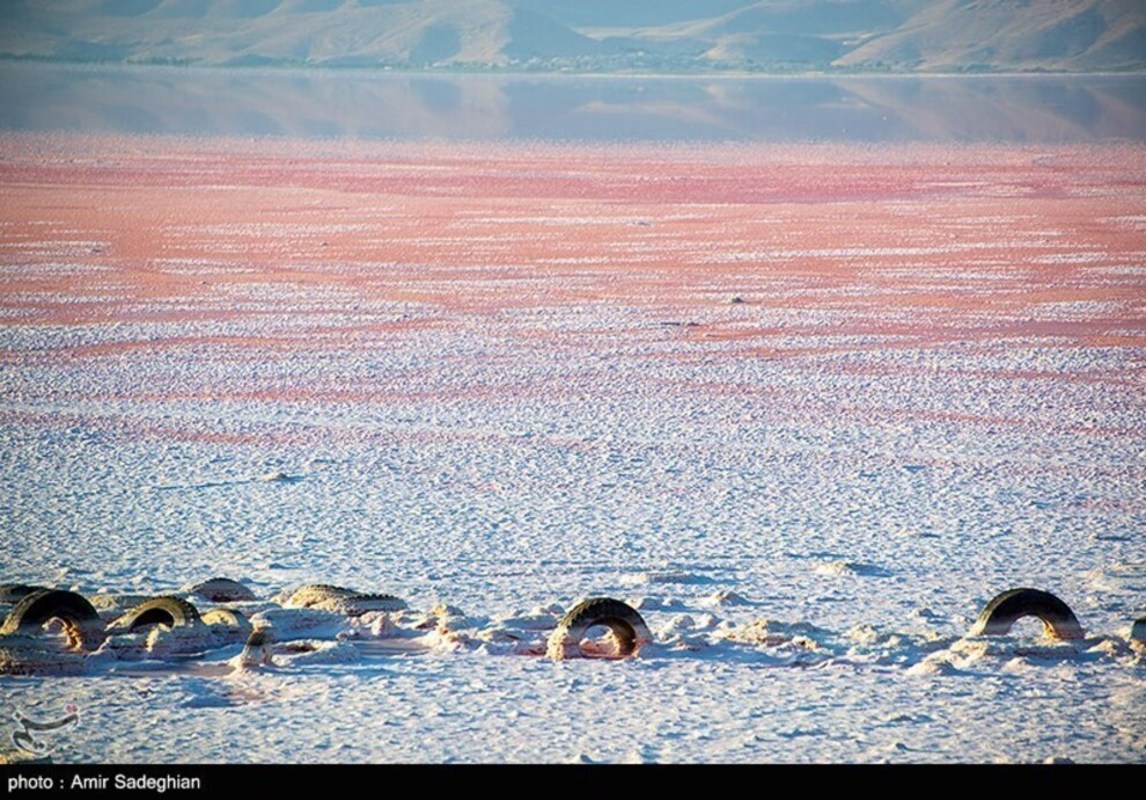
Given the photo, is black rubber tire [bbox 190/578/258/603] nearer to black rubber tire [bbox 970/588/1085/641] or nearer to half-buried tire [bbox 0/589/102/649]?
half-buried tire [bbox 0/589/102/649]

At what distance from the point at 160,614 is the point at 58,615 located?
328 mm

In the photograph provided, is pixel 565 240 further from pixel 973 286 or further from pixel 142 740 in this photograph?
pixel 142 740

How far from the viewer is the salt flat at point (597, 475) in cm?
487

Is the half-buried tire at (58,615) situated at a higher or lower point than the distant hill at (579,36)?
lower

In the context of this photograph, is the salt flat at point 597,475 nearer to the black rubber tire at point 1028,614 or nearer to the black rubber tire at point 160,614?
the black rubber tire at point 1028,614

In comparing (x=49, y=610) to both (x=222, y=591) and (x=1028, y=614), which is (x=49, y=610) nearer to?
(x=222, y=591)

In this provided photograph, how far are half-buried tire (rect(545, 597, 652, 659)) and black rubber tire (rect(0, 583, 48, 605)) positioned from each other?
1.88 metres

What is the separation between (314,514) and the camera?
7.16m

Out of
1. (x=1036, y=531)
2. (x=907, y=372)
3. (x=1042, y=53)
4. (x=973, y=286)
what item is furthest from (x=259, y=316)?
(x=1042, y=53)

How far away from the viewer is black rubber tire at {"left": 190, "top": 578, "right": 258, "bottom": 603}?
593cm

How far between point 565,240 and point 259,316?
19.1 ft

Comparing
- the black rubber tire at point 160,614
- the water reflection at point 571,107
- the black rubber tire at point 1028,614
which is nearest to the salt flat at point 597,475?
the black rubber tire at point 1028,614

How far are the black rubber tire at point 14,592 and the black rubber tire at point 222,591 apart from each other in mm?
556

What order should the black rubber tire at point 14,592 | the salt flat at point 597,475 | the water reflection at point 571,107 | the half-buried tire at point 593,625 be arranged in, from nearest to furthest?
1. the salt flat at point 597,475
2. the half-buried tire at point 593,625
3. the black rubber tire at point 14,592
4. the water reflection at point 571,107
